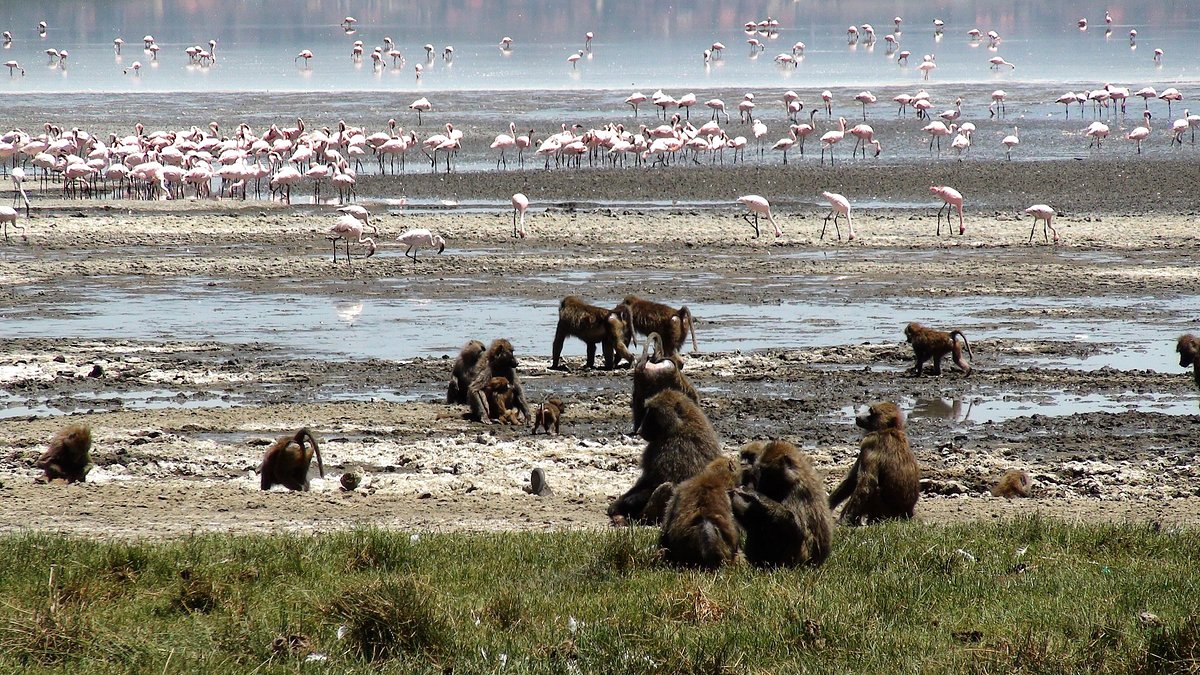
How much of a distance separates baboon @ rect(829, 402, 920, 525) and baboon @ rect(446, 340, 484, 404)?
484 centimetres

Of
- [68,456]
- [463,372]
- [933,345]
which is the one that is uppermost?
[933,345]

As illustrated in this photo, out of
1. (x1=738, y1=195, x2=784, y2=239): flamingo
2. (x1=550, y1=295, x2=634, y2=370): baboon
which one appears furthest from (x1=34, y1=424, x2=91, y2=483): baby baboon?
(x1=738, y1=195, x2=784, y2=239): flamingo

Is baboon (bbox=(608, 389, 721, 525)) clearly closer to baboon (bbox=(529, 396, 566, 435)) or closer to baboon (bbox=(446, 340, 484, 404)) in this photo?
baboon (bbox=(529, 396, 566, 435))

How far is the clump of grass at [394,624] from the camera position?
5.90 metres

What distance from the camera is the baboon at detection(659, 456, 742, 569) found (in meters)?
7.10

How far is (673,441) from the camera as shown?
8211 millimetres

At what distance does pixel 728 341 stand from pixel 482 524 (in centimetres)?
786

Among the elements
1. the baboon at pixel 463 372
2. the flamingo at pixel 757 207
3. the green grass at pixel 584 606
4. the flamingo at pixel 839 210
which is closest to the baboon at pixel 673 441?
the green grass at pixel 584 606

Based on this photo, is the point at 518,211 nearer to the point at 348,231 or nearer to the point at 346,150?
the point at 348,231

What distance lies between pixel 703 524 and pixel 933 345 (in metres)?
7.62

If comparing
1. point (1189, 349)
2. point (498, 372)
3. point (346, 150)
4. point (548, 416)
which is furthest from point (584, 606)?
point (346, 150)

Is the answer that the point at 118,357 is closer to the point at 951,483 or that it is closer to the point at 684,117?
the point at 951,483

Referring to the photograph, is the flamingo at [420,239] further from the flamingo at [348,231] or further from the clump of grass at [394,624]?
the clump of grass at [394,624]

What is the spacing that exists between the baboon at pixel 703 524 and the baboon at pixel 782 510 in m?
0.10
